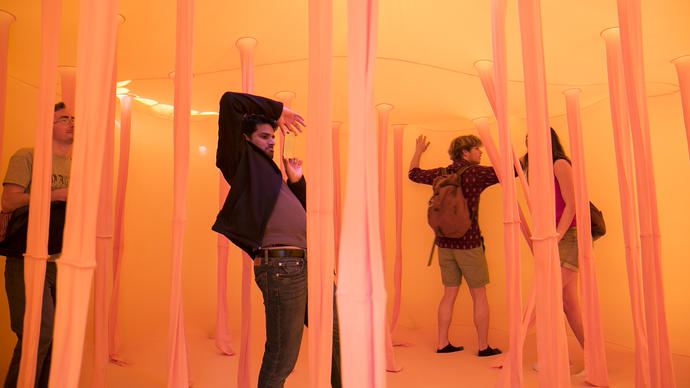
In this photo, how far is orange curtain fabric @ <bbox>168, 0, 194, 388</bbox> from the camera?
1492 mm

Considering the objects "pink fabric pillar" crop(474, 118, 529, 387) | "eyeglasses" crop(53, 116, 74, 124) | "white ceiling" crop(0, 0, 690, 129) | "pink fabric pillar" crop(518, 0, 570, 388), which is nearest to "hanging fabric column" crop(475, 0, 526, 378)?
"pink fabric pillar" crop(474, 118, 529, 387)

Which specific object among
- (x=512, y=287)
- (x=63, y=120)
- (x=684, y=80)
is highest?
(x=684, y=80)

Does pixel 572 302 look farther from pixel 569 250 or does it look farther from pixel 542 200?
pixel 542 200

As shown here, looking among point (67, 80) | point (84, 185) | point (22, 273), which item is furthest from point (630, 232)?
point (67, 80)

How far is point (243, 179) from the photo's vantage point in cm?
174

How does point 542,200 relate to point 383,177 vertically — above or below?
below

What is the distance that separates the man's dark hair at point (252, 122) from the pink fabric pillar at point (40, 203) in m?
0.63

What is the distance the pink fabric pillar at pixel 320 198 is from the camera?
50.1 inches

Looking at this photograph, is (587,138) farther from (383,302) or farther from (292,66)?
(383,302)

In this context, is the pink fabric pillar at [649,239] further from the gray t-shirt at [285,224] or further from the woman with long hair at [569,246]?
the gray t-shirt at [285,224]

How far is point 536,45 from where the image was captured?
1.49 m

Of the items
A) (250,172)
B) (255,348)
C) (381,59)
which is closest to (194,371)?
(255,348)

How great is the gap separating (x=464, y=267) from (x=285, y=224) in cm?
203

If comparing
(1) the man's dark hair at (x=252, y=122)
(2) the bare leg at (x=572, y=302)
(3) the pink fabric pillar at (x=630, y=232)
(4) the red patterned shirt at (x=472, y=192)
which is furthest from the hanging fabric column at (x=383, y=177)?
(1) the man's dark hair at (x=252, y=122)
